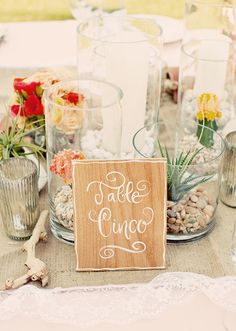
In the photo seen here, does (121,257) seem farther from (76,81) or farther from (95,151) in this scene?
(76,81)

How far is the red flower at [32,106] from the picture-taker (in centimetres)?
132

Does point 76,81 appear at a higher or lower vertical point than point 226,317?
higher

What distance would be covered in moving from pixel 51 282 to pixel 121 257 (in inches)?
5.1

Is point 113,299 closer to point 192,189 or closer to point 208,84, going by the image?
point 192,189

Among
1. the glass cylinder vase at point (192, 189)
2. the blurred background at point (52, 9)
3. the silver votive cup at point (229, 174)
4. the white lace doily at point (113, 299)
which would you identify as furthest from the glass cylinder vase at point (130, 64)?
the blurred background at point (52, 9)

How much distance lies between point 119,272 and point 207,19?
806 mm

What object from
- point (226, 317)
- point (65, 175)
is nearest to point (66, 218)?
point (65, 175)

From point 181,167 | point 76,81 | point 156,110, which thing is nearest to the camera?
point 181,167

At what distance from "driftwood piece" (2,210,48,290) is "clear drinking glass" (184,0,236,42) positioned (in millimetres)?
691

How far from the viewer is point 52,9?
3.66 m

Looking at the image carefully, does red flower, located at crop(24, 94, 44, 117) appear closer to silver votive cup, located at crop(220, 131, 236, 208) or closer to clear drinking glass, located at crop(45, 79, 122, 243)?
clear drinking glass, located at crop(45, 79, 122, 243)

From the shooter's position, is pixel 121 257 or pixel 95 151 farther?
pixel 95 151

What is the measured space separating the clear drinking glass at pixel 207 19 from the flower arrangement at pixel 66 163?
59 centimetres

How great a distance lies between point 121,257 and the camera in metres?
1.06
